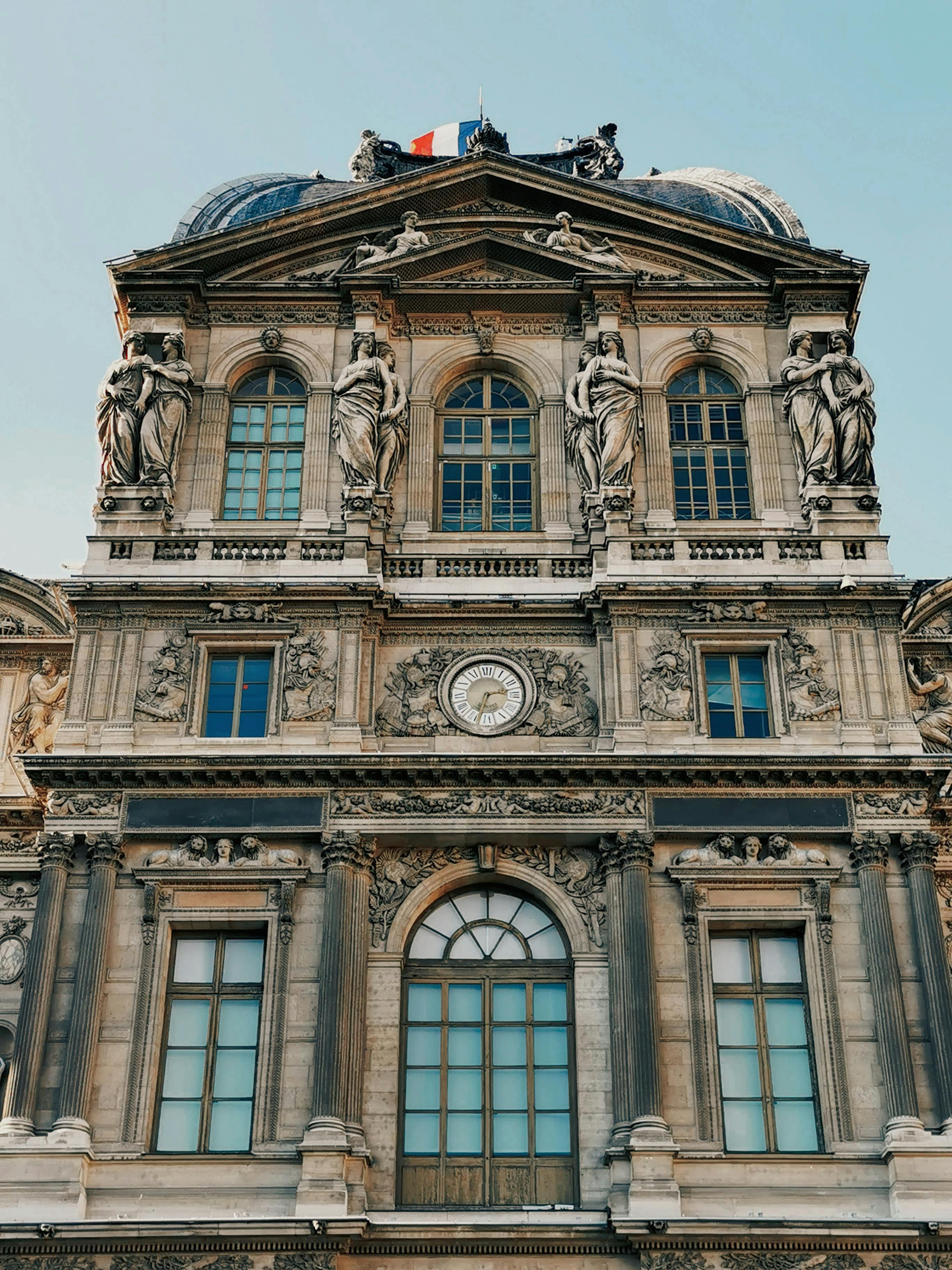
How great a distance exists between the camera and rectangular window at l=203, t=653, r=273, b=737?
2959cm

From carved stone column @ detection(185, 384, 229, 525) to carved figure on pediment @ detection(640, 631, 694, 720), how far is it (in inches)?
324

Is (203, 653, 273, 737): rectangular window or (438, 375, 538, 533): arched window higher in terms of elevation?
(438, 375, 538, 533): arched window

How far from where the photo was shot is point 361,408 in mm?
32375

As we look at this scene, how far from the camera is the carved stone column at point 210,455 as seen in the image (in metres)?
32.3

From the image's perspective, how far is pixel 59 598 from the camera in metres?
33.2

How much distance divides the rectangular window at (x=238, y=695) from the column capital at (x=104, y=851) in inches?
96.0

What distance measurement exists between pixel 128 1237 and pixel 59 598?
12522 mm

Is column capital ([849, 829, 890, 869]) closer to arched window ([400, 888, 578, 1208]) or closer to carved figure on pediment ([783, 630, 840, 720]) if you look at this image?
carved figure on pediment ([783, 630, 840, 720])

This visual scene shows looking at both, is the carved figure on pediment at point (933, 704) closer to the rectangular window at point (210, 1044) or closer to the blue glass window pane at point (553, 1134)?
the blue glass window pane at point (553, 1134)

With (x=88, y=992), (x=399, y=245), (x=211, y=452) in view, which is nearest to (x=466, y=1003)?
(x=88, y=992)

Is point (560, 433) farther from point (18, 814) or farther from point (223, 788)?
point (18, 814)

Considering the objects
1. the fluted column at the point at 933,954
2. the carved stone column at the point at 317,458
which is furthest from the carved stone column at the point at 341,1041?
the fluted column at the point at 933,954

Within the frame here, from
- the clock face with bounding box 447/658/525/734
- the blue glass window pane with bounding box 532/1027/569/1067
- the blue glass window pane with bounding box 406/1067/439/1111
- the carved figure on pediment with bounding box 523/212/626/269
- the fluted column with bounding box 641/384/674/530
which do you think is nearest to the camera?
the blue glass window pane with bounding box 406/1067/439/1111

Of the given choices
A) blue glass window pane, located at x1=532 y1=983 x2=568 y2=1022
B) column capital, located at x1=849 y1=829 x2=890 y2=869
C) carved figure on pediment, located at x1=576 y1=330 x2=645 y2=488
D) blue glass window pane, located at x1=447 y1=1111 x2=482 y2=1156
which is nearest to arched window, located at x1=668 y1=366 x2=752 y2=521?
carved figure on pediment, located at x1=576 y1=330 x2=645 y2=488
